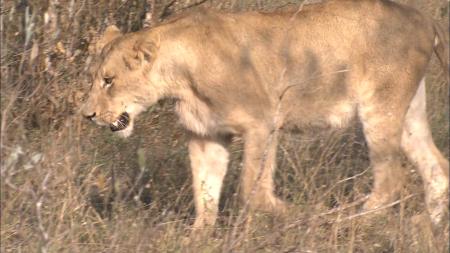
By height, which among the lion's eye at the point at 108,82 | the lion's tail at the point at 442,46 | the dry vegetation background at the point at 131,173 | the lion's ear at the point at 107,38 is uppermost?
the lion's tail at the point at 442,46

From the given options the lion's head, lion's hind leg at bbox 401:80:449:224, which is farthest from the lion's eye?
lion's hind leg at bbox 401:80:449:224

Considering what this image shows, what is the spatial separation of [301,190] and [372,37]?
1019 millimetres

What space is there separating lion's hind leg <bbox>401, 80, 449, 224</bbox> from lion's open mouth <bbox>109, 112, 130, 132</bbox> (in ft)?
5.56

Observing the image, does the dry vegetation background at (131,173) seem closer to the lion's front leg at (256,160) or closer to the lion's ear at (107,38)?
the lion's front leg at (256,160)

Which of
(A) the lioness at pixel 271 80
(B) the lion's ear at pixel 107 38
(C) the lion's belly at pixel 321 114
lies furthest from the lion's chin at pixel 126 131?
(C) the lion's belly at pixel 321 114

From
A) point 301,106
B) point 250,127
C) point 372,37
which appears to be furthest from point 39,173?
point 372,37

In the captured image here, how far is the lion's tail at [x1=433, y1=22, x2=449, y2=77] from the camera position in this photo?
632 centimetres

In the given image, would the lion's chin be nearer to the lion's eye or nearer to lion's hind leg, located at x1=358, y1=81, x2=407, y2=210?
the lion's eye

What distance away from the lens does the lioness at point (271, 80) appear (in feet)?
18.7

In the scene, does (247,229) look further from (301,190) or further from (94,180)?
(94,180)

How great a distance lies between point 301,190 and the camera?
18.7ft

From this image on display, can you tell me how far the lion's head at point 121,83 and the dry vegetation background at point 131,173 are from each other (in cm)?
23

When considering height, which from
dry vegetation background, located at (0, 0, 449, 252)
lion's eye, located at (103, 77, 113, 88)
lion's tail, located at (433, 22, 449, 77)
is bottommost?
dry vegetation background, located at (0, 0, 449, 252)

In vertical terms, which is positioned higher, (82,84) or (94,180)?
(82,84)
